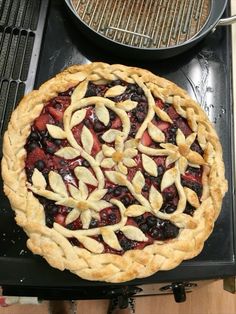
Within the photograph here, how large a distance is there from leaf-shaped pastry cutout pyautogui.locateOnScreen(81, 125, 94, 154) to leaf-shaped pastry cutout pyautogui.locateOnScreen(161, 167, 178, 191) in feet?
0.61

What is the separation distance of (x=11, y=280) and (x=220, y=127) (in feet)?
2.28

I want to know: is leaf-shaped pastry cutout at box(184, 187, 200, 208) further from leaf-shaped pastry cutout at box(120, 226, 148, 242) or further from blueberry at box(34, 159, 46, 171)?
blueberry at box(34, 159, 46, 171)

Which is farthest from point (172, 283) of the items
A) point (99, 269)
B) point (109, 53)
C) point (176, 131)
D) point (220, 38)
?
point (220, 38)

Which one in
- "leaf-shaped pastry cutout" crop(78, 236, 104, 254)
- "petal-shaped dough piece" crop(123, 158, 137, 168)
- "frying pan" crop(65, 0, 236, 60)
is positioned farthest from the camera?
"frying pan" crop(65, 0, 236, 60)

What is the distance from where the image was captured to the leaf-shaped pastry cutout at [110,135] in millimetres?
1005

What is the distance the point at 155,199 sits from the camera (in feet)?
3.18

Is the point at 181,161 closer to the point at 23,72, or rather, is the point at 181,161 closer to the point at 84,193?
the point at 84,193

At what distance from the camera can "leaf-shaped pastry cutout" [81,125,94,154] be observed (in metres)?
0.99

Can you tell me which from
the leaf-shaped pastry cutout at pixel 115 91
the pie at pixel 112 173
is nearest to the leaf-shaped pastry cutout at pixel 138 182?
the pie at pixel 112 173

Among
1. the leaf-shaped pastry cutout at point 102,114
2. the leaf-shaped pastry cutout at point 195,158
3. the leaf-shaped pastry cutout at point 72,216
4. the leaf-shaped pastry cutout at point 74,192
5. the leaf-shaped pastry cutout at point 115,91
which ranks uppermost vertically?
the leaf-shaped pastry cutout at point 115,91

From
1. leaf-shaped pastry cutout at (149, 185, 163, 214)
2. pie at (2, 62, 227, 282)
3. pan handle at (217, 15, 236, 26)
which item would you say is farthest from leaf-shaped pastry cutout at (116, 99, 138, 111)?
pan handle at (217, 15, 236, 26)

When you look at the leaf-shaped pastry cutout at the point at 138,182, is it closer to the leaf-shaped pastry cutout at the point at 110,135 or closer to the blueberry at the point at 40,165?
the leaf-shaped pastry cutout at the point at 110,135

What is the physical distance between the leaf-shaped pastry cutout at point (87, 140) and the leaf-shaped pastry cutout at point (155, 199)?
172mm

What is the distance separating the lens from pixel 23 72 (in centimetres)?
116
